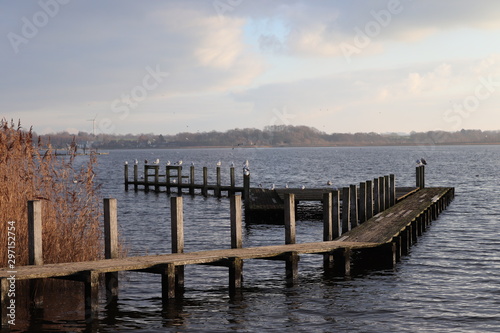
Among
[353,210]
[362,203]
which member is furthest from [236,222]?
[362,203]

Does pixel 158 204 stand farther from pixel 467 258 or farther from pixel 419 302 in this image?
pixel 419 302

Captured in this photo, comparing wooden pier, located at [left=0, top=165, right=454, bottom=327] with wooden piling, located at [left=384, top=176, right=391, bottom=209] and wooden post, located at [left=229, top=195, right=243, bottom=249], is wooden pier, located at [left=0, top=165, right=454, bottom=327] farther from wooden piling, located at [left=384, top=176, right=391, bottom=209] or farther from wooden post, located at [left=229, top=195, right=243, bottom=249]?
wooden piling, located at [left=384, top=176, right=391, bottom=209]

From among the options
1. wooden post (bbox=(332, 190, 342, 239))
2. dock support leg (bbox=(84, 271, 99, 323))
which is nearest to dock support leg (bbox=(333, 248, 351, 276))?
wooden post (bbox=(332, 190, 342, 239))

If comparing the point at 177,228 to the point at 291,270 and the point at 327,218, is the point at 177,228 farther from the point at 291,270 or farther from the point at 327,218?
the point at 327,218

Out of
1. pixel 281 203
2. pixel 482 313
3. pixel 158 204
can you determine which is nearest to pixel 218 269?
pixel 482 313

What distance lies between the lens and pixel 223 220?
32438 millimetres

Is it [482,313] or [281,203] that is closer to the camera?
[482,313]

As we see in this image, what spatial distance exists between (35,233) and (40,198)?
1294 millimetres

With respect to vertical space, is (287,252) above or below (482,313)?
above

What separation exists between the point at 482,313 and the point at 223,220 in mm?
19420

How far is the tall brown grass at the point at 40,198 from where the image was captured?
13.3 metres

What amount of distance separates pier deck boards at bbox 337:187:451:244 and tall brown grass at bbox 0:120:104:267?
24.5 ft

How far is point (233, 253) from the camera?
48.9 ft

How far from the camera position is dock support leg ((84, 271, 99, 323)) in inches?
488
